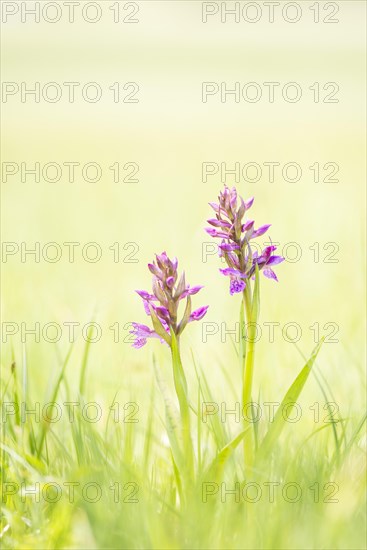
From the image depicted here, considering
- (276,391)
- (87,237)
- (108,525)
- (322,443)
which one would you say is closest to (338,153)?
(87,237)

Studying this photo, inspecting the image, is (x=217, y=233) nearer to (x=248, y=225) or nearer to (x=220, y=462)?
(x=248, y=225)

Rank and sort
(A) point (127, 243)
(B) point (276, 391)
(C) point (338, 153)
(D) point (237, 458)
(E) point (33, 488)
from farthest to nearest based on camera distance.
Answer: (C) point (338, 153) → (A) point (127, 243) → (B) point (276, 391) → (D) point (237, 458) → (E) point (33, 488)

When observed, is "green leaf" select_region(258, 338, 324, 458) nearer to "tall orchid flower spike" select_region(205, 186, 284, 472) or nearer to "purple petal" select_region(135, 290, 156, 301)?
"tall orchid flower spike" select_region(205, 186, 284, 472)

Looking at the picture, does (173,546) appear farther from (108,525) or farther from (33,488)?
(33,488)

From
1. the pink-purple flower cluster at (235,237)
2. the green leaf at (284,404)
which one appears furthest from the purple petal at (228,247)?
→ the green leaf at (284,404)

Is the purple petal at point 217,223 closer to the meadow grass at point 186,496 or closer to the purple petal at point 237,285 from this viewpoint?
the purple petal at point 237,285

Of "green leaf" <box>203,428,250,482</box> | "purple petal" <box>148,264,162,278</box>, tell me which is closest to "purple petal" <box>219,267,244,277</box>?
"purple petal" <box>148,264,162,278</box>

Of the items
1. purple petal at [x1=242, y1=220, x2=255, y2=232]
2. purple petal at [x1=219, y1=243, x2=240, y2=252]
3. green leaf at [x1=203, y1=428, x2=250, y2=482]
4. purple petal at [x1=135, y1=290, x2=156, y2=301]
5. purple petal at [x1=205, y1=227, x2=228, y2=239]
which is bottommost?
green leaf at [x1=203, y1=428, x2=250, y2=482]

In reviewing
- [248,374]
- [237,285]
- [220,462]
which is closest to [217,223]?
[237,285]

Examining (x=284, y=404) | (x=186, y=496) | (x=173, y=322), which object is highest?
(x=173, y=322)
